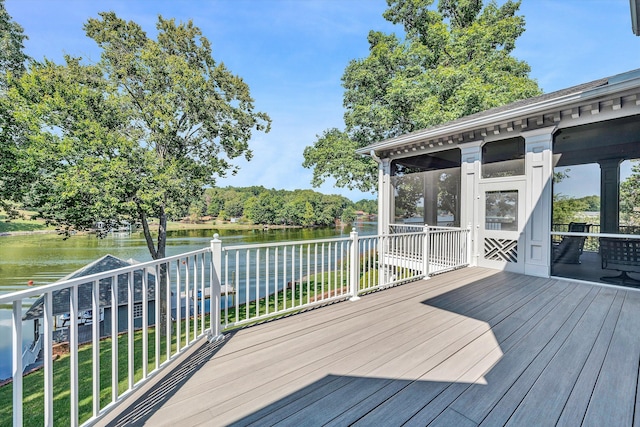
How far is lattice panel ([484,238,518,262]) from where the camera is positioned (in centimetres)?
529

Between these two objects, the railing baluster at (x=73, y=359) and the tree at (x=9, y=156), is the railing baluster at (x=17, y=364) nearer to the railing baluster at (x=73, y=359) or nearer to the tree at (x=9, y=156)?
the railing baluster at (x=73, y=359)

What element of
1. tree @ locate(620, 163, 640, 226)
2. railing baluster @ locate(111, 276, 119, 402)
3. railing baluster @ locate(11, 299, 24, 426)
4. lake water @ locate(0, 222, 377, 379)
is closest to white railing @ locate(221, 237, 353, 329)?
railing baluster @ locate(111, 276, 119, 402)

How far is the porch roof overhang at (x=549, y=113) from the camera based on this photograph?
3.85m

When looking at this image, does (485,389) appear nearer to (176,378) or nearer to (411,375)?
(411,375)

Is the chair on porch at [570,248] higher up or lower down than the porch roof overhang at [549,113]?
lower down

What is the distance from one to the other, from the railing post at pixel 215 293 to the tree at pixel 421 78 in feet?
34.7

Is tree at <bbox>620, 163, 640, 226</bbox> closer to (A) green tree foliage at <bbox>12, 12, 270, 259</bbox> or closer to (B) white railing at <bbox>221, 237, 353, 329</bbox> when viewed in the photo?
(B) white railing at <bbox>221, 237, 353, 329</bbox>

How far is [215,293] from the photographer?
2691 millimetres

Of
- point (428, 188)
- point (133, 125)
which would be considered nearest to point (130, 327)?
point (428, 188)

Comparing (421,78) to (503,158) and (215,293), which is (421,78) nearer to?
(503,158)

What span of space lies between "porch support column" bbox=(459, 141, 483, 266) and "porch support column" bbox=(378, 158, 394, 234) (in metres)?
2.08

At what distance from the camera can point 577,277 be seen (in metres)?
4.87

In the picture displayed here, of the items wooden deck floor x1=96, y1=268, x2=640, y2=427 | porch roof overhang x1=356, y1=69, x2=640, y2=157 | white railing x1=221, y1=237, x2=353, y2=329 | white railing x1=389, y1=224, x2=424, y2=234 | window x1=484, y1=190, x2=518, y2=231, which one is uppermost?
porch roof overhang x1=356, y1=69, x2=640, y2=157

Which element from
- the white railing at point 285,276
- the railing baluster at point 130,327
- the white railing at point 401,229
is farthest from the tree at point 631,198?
the railing baluster at point 130,327
